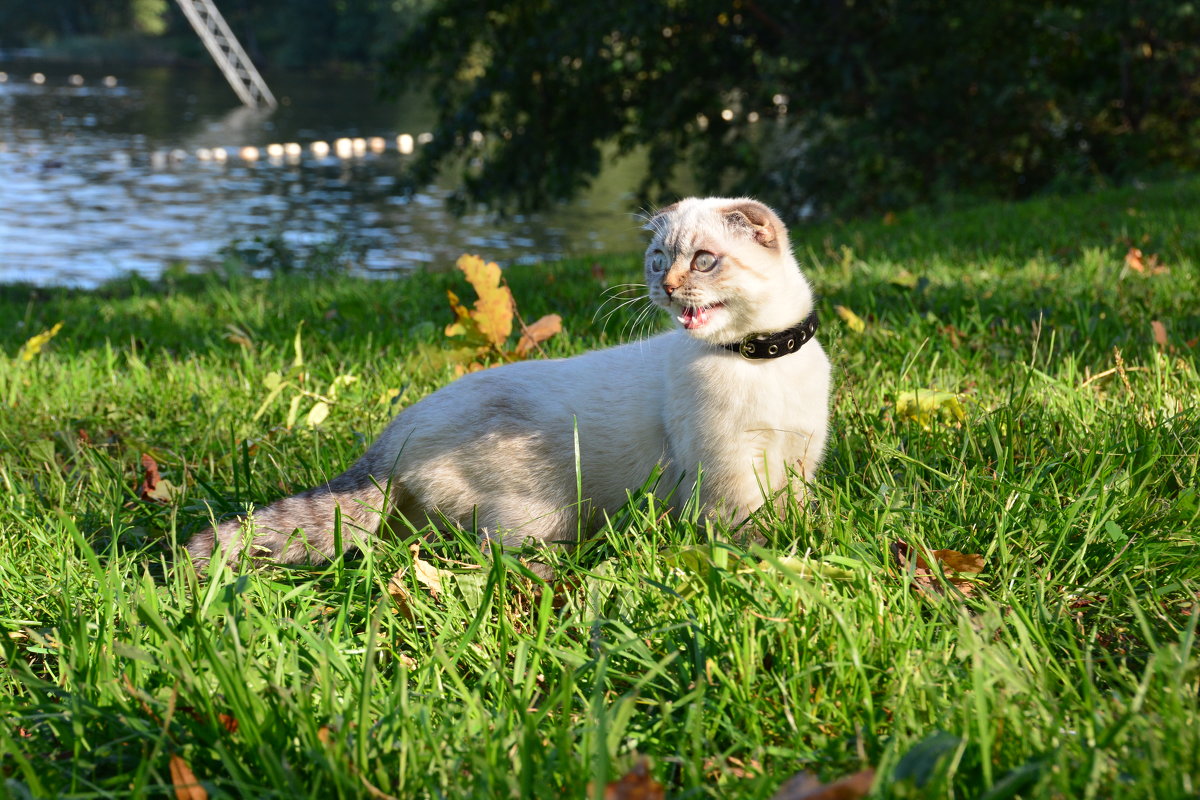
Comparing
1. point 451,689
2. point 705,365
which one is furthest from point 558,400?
point 451,689

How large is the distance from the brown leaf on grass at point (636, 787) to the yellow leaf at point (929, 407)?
6.46 ft

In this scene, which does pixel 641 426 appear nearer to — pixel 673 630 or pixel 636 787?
pixel 673 630

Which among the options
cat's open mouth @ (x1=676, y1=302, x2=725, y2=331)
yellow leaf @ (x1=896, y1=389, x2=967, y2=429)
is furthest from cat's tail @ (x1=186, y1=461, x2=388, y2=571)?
yellow leaf @ (x1=896, y1=389, x2=967, y2=429)

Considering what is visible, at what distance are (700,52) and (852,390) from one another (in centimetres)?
1220

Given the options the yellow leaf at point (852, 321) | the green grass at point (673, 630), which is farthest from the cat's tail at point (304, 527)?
the yellow leaf at point (852, 321)

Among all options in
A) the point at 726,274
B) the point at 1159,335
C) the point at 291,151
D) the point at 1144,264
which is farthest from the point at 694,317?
the point at 291,151

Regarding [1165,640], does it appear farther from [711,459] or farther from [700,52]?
[700,52]

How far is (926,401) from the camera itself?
10.5 ft

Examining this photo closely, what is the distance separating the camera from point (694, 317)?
272 cm

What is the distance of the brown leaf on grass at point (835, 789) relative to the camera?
1.44 metres

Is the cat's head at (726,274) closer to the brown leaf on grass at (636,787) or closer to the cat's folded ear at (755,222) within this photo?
the cat's folded ear at (755,222)

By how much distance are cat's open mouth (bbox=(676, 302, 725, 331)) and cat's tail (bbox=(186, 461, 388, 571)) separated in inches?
38.2

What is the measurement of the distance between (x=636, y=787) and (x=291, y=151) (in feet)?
115

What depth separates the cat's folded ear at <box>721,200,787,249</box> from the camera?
9.37ft
